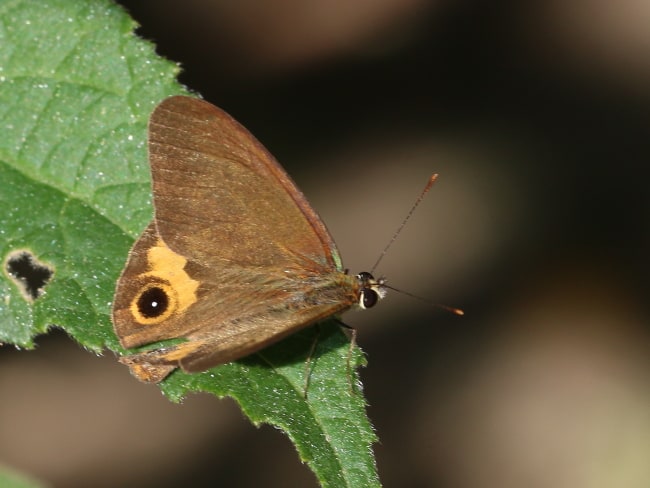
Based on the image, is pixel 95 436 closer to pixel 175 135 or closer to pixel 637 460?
pixel 175 135

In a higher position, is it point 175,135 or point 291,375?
point 175,135

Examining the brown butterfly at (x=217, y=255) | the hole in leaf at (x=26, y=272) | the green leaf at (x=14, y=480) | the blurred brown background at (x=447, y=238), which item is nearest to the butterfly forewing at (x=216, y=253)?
the brown butterfly at (x=217, y=255)

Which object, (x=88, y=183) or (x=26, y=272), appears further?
(x=88, y=183)

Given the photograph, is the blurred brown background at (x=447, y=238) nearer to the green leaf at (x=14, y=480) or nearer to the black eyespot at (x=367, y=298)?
the black eyespot at (x=367, y=298)

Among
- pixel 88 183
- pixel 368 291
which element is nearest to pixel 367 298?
pixel 368 291

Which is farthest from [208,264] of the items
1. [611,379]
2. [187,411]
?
[611,379]

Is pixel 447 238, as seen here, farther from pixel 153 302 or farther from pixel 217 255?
pixel 153 302

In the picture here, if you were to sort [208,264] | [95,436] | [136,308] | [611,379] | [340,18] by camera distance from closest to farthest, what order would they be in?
[136,308] → [208,264] → [95,436] → [611,379] → [340,18]
